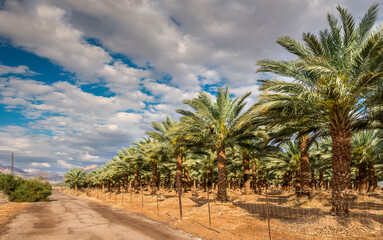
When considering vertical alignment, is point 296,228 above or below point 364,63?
below

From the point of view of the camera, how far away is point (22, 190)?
3028cm

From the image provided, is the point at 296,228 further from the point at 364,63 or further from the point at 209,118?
the point at 209,118

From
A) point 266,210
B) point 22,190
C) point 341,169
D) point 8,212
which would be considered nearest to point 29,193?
point 22,190

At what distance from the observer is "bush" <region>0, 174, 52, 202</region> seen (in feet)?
99.1

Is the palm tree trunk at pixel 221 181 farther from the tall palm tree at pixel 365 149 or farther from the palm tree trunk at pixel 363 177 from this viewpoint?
the palm tree trunk at pixel 363 177

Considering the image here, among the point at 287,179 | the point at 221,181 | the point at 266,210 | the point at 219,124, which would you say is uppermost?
the point at 219,124

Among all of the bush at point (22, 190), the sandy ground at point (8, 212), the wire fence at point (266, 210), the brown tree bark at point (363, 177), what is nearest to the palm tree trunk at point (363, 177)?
the brown tree bark at point (363, 177)

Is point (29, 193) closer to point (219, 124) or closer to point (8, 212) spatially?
point (8, 212)

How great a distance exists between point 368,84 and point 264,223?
8.41m

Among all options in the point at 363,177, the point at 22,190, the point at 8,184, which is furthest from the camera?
the point at 8,184

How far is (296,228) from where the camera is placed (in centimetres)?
1081

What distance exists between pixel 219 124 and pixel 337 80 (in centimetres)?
967

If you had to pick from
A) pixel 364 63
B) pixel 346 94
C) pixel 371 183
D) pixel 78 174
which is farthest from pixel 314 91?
pixel 78 174

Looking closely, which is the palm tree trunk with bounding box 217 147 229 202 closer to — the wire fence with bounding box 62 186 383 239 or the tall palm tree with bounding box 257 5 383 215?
the wire fence with bounding box 62 186 383 239
